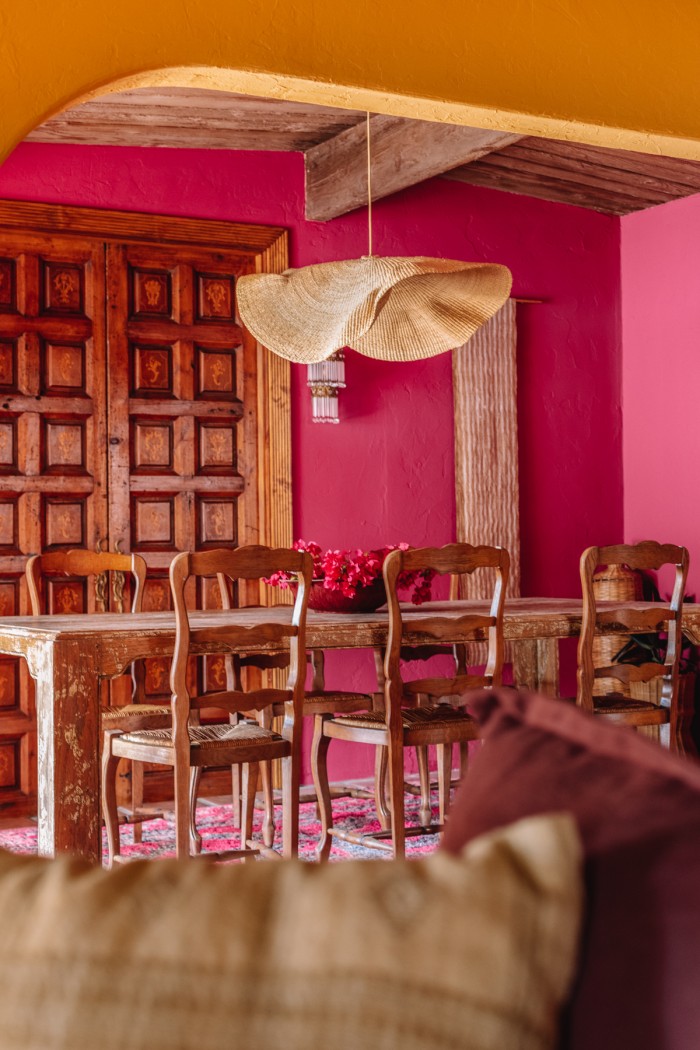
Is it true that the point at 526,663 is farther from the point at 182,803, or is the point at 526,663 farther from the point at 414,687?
the point at 182,803

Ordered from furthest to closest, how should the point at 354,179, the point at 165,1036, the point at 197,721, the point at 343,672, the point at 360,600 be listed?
the point at 343,672
the point at 354,179
the point at 197,721
the point at 360,600
the point at 165,1036

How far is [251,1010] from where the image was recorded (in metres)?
0.70

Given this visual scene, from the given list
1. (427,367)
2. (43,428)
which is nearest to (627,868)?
(43,428)

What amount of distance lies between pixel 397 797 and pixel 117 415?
96.0 inches

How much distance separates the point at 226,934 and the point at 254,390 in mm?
5144

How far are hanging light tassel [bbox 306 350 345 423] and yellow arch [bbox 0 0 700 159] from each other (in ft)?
6.93

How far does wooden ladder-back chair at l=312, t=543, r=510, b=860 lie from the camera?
3.78 meters

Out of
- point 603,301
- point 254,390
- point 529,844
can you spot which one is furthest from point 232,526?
point 529,844

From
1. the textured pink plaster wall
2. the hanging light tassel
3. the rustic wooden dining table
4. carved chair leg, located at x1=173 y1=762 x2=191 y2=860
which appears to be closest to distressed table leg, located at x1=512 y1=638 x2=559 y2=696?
the rustic wooden dining table

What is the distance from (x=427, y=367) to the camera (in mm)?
6125

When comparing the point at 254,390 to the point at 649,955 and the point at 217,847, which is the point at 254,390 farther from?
the point at 649,955

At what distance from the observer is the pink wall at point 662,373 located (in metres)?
6.36

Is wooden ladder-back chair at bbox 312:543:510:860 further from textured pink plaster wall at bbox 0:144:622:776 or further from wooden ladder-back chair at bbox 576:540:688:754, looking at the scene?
textured pink plaster wall at bbox 0:144:622:776

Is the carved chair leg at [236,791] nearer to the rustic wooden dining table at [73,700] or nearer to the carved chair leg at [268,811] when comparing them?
the carved chair leg at [268,811]
